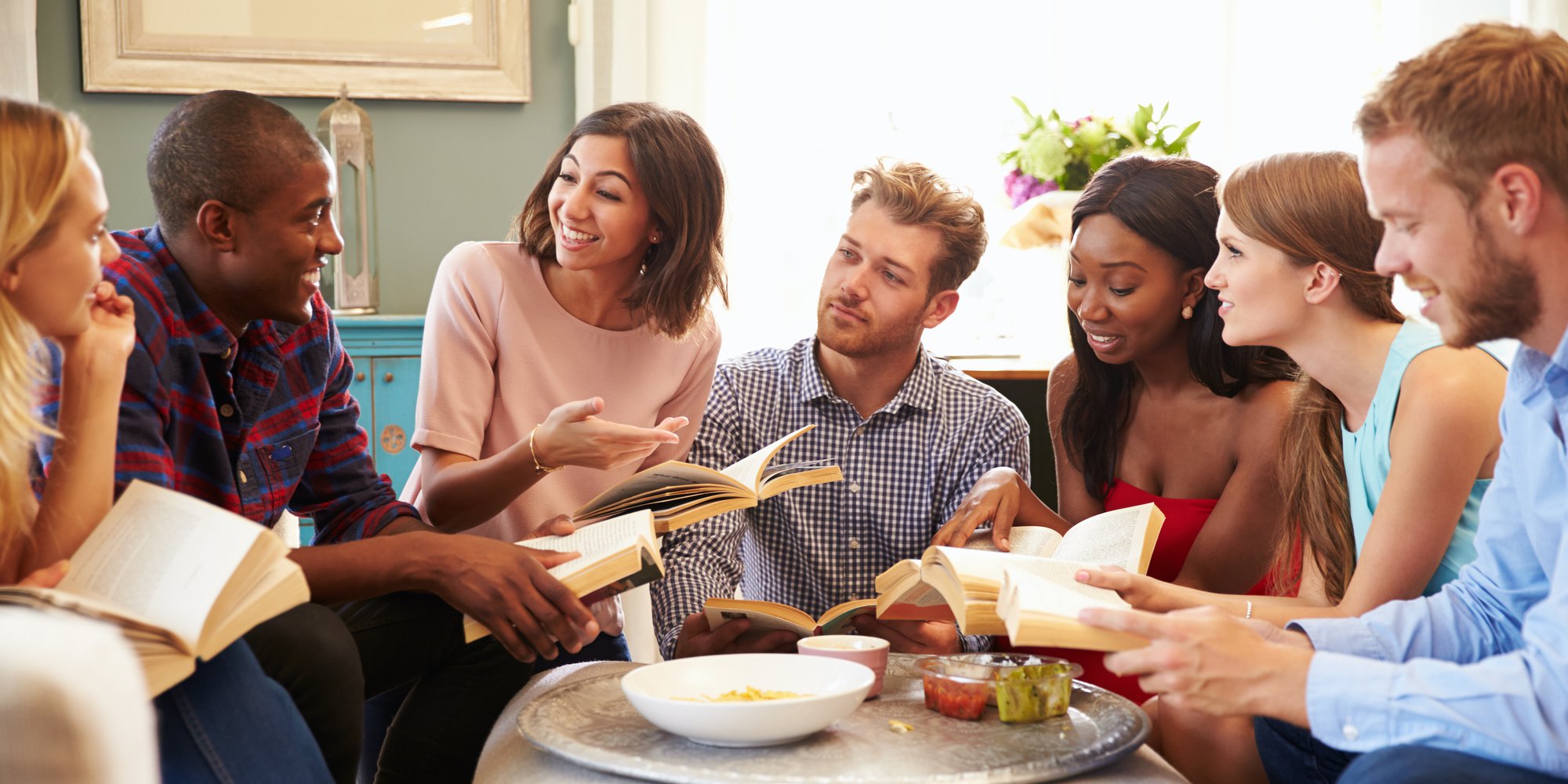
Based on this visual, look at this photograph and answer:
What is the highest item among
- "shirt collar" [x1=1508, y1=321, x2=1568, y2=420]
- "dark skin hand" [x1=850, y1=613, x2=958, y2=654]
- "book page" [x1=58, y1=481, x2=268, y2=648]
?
"shirt collar" [x1=1508, y1=321, x2=1568, y2=420]

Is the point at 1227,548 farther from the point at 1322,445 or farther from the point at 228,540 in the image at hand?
the point at 228,540

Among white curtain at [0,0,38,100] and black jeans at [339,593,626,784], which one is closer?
black jeans at [339,593,626,784]

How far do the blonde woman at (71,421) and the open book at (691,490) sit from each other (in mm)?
489

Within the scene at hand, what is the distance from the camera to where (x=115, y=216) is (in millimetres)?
2961

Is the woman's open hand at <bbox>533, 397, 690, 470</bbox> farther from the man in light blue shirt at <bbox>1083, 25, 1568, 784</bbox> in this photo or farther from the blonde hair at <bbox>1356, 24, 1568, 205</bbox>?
the blonde hair at <bbox>1356, 24, 1568, 205</bbox>

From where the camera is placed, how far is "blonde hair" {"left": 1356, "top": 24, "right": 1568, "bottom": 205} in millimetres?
1058

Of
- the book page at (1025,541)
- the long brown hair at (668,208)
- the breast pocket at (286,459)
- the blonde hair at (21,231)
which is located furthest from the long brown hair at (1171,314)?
the blonde hair at (21,231)

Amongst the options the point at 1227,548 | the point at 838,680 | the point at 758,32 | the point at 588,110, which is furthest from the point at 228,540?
the point at 758,32

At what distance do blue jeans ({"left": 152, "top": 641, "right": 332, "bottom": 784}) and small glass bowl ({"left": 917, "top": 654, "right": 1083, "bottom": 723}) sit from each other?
615 mm

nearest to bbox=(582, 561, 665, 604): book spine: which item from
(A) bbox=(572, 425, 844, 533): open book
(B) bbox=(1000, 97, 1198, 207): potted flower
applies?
(A) bbox=(572, 425, 844, 533): open book

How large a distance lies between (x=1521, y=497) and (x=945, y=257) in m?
1.13

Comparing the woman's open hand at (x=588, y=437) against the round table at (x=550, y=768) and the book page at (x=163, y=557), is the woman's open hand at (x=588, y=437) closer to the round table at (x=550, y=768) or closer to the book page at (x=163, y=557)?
the round table at (x=550, y=768)

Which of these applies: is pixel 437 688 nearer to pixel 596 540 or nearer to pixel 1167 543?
pixel 596 540

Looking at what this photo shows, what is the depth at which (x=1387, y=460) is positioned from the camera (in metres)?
1.48
